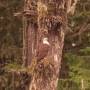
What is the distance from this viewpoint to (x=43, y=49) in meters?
6.05

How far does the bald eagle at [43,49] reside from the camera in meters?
6.03

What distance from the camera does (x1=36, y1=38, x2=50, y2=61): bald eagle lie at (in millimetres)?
6031

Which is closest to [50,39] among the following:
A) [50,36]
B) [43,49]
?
[50,36]

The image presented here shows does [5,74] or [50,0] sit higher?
[50,0]

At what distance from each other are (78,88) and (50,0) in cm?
382

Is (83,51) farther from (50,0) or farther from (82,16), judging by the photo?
(50,0)

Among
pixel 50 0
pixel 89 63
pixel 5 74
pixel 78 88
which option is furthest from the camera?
pixel 5 74

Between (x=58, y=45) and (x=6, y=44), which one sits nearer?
(x=58, y=45)

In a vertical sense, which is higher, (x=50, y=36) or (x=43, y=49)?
(x=50, y=36)

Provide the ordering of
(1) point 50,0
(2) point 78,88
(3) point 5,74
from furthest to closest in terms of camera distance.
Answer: (3) point 5,74, (2) point 78,88, (1) point 50,0

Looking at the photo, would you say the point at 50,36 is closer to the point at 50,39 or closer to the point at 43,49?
the point at 50,39

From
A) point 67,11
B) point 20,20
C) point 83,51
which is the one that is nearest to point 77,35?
point 83,51

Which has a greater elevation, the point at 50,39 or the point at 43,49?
the point at 50,39

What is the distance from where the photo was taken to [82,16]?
1086 cm
